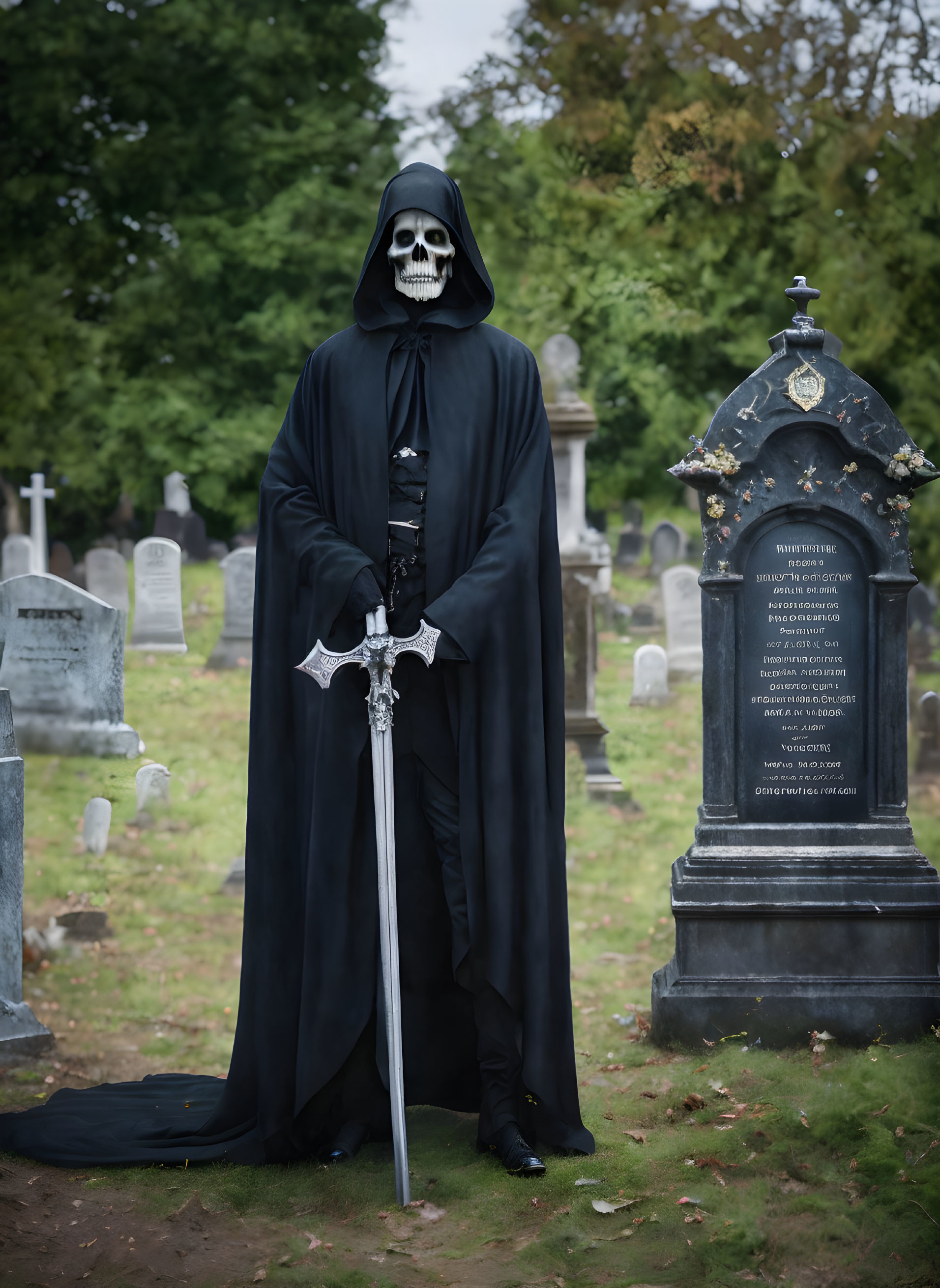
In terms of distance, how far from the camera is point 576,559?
7922mm

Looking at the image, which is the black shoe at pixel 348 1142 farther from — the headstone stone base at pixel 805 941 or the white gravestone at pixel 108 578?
the white gravestone at pixel 108 578

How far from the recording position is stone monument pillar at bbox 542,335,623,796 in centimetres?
770

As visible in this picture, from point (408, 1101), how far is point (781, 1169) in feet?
3.62

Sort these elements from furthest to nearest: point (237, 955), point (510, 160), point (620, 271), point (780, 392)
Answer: point (510, 160)
point (620, 271)
point (237, 955)
point (780, 392)

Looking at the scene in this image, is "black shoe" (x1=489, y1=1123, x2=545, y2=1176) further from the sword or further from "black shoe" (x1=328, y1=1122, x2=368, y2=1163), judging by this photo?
"black shoe" (x1=328, y1=1122, x2=368, y2=1163)

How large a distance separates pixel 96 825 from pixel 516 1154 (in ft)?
11.9

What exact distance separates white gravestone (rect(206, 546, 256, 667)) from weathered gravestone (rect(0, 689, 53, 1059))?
3299 mm

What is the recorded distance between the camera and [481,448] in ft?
11.6

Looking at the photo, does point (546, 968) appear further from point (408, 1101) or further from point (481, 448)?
point (481, 448)

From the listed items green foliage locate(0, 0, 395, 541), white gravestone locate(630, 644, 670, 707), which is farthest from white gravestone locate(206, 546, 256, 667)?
green foliage locate(0, 0, 395, 541)

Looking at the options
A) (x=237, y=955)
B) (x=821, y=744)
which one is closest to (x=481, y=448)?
(x=821, y=744)

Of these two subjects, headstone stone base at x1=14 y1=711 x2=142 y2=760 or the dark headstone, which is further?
the dark headstone

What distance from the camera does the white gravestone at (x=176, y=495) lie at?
1261cm

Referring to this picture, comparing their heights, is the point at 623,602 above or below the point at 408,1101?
above
